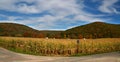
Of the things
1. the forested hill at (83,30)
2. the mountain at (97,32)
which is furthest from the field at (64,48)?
the forested hill at (83,30)

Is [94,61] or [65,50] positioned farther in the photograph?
[65,50]

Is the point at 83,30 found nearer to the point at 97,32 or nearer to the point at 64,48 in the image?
the point at 97,32

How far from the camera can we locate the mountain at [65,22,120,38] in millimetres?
123188

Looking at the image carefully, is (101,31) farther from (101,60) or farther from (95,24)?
(101,60)

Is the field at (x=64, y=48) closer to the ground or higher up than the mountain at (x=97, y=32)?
closer to the ground

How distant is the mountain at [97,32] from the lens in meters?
123

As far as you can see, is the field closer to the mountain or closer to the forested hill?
the mountain

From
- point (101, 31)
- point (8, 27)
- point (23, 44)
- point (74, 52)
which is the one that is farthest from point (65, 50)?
point (8, 27)

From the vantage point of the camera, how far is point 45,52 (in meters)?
28.0

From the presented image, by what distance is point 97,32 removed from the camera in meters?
136

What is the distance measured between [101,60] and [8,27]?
16209 cm

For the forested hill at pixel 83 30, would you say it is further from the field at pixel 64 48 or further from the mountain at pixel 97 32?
the field at pixel 64 48

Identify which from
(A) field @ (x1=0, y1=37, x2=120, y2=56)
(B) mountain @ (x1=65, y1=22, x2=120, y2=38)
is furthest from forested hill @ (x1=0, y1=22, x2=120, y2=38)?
(A) field @ (x1=0, y1=37, x2=120, y2=56)

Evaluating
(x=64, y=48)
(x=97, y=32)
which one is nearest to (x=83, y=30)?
(x=97, y=32)
